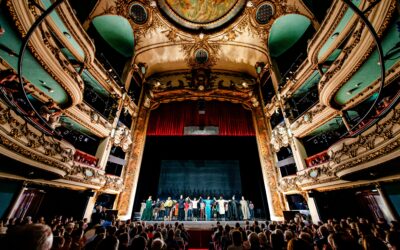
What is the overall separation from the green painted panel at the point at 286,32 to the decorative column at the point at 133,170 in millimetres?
9848

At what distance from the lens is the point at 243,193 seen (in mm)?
11445

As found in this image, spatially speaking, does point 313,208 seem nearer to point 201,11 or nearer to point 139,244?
point 139,244

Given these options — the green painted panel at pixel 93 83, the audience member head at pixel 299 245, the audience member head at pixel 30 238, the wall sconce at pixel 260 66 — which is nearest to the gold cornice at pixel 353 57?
the audience member head at pixel 299 245

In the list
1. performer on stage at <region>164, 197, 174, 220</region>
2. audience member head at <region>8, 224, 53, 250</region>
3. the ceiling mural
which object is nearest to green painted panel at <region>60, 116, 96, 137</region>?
performer on stage at <region>164, 197, 174, 220</region>

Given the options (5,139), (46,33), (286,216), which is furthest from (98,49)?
(286,216)

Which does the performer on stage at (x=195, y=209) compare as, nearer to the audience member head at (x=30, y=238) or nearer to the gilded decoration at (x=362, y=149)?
the gilded decoration at (x=362, y=149)

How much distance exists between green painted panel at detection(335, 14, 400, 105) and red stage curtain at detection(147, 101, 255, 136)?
5.65 m

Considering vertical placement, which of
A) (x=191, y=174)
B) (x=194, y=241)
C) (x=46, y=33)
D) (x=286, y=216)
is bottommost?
(x=194, y=241)

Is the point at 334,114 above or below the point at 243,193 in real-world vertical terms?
above

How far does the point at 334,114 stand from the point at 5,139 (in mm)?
10053

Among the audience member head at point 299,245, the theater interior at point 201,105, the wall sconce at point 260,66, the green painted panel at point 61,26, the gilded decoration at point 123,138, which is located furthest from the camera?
the wall sconce at point 260,66

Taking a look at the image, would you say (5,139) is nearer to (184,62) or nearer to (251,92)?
(184,62)

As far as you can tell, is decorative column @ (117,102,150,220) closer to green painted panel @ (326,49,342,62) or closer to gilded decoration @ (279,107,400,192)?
gilded decoration @ (279,107,400,192)

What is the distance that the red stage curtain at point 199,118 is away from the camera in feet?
35.3
